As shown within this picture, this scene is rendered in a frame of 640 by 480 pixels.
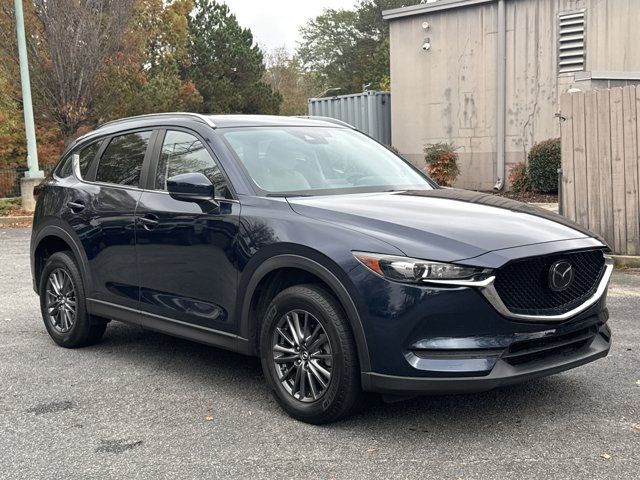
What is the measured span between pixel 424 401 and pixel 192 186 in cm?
192

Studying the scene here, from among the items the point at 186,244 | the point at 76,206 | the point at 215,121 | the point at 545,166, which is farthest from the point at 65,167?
the point at 545,166

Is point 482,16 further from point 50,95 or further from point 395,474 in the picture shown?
point 395,474

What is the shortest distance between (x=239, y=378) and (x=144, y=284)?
0.92 m

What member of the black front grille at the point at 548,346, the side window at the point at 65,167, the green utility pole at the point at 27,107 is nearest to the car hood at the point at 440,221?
the black front grille at the point at 548,346

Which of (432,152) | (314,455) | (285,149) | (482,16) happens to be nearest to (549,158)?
(432,152)

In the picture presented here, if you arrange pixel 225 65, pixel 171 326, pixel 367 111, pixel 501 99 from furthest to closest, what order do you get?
pixel 225 65 → pixel 367 111 → pixel 501 99 → pixel 171 326

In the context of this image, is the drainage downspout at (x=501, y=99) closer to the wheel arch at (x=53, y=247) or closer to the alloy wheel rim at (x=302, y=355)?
the wheel arch at (x=53, y=247)

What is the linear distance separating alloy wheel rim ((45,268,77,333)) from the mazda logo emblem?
3706 mm

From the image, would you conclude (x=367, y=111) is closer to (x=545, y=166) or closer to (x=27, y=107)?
(x=545, y=166)

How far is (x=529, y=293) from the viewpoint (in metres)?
3.84

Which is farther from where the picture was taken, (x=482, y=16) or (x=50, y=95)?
(x=50, y=95)

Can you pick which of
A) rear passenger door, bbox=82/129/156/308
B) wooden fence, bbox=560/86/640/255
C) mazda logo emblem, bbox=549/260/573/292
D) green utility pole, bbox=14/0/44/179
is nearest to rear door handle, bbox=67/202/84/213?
rear passenger door, bbox=82/129/156/308

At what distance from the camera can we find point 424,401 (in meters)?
4.56

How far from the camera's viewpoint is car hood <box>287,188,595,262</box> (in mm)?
3779
